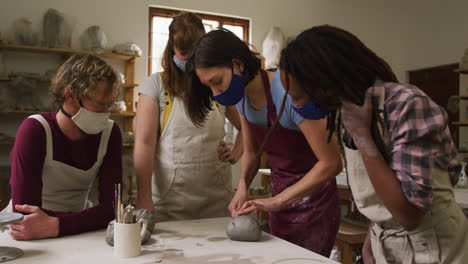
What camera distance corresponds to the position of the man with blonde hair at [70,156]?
137cm

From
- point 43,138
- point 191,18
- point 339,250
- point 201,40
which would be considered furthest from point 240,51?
point 339,250

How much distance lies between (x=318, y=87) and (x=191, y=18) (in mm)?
986

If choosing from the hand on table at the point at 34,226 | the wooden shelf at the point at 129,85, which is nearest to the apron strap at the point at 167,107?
the hand on table at the point at 34,226

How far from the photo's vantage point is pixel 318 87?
85 cm

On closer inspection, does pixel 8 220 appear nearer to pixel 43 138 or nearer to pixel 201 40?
pixel 43 138

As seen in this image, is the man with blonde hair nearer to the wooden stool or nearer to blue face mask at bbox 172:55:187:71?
blue face mask at bbox 172:55:187:71

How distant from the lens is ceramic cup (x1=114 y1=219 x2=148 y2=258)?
44.1 inches

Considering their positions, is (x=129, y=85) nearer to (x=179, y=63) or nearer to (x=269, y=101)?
(x=179, y=63)

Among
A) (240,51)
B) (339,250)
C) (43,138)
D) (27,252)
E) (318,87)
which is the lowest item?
(339,250)

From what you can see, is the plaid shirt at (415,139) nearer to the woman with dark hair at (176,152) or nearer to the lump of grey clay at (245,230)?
the lump of grey clay at (245,230)

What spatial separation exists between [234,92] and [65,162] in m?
0.73

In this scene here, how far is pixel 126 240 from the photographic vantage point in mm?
1121

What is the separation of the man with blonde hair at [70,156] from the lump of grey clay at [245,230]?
0.51m

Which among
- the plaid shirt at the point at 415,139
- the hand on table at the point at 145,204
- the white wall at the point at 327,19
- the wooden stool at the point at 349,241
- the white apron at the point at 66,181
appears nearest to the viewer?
the plaid shirt at the point at 415,139
